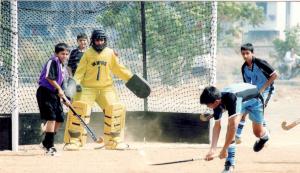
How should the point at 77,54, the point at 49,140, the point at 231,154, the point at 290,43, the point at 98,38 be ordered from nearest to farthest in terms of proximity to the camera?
the point at 231,154, the point at 49,140, the point at 98,38, the point at 77,54, the point at 290,43

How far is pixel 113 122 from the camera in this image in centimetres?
1334

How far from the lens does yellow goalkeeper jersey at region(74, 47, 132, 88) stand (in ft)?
43.4

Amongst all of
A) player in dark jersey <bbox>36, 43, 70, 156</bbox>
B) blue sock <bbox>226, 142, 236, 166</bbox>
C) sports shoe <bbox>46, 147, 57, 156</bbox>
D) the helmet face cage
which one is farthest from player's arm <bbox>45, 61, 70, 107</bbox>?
blue sock <bbox>226, 142, 236, 166</bbox>

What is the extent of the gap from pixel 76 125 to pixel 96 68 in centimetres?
86

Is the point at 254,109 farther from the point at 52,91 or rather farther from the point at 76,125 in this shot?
the point at 76,125

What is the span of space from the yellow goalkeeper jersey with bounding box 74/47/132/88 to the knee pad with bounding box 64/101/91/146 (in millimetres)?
333

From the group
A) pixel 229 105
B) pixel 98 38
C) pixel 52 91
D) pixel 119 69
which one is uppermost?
pixel 98 38

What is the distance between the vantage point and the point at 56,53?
41.2 ft

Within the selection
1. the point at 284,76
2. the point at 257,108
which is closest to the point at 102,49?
the point at 257,108

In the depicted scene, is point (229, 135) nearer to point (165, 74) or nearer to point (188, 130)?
point (188, 130)

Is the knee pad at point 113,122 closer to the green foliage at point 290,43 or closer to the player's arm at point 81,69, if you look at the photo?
the player's arm at point 81,69

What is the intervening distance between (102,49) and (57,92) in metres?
1.09

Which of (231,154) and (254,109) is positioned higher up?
(254,109)

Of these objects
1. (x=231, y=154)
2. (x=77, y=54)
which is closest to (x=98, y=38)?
(x=77, y=54)
